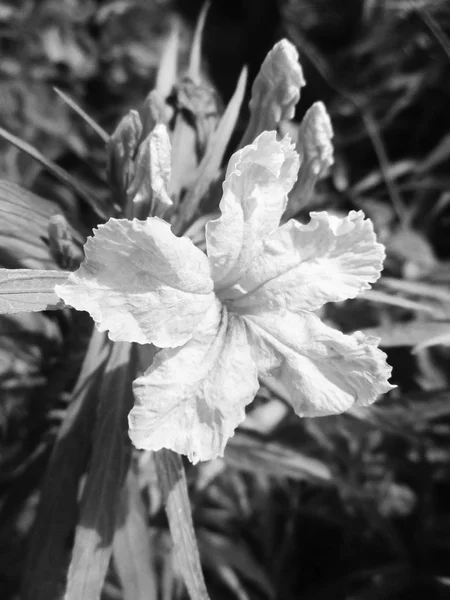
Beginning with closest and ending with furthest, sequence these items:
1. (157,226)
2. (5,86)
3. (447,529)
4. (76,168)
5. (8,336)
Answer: (157,226), (8,336), (447,529), (5,86), (76,168)

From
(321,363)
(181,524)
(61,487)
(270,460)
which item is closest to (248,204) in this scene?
(321,363)

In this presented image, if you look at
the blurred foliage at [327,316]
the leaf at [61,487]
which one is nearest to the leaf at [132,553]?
the blurred foliage at [327,316]

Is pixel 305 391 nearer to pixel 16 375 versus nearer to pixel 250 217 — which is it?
pixel 250 217

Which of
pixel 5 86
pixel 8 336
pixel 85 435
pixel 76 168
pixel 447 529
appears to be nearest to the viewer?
pixel 85 435

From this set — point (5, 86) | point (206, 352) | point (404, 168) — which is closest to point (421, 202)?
point (404, 168)

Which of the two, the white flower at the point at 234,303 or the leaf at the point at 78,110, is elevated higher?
the leaf at the point at 78,110

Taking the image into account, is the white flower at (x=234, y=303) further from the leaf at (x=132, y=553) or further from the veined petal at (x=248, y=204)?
→ the leaf at (x=132, y=553)
